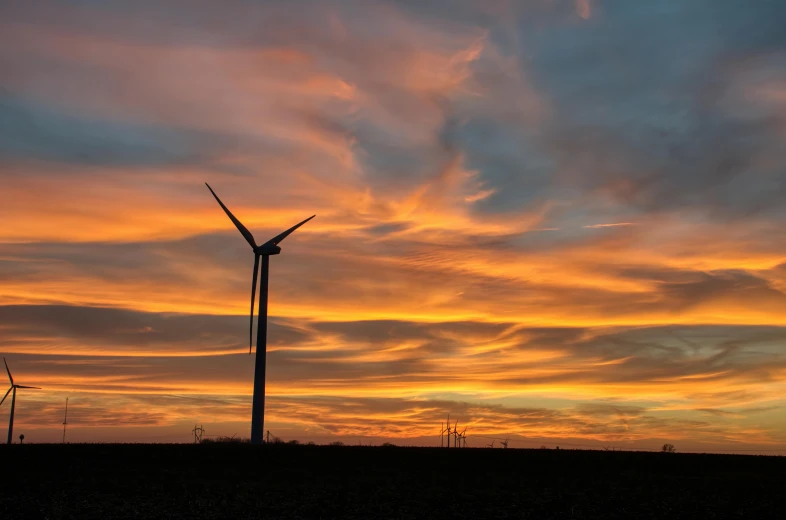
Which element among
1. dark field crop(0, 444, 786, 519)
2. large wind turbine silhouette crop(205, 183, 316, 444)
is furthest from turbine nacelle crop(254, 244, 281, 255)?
dark field crop(0, 444, 786, 519)

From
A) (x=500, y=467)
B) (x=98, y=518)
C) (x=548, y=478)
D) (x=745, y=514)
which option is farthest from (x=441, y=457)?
(x=98, y=518)

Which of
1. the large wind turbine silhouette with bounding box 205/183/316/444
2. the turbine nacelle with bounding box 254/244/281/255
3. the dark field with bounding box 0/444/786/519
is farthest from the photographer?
the turbine nacelle with bounding box 254/244/281/255

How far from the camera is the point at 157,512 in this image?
155 feet

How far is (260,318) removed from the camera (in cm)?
8938

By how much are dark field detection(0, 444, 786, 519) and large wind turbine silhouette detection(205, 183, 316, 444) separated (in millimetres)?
10996

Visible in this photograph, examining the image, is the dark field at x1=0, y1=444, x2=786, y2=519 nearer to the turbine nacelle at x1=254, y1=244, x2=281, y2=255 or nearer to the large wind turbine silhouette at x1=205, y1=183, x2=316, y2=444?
the large wind turbine silhouette at x1=205, y1=183, x2=316, y2=444

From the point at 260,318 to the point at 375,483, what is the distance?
36.0 metres

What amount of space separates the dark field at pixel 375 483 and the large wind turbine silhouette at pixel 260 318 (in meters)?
11.0

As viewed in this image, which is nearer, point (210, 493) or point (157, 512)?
point (157, 512)

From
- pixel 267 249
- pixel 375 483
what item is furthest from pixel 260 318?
pixel 375 483

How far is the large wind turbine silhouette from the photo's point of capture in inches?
3280

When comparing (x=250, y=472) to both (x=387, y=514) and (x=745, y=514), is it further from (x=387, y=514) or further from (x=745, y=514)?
(x=745, y=514)

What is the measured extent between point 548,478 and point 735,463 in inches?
671

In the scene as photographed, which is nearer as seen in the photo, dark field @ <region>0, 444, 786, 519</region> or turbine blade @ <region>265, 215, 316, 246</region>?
dark field @ <region>0, 444, 786, 519</region>
